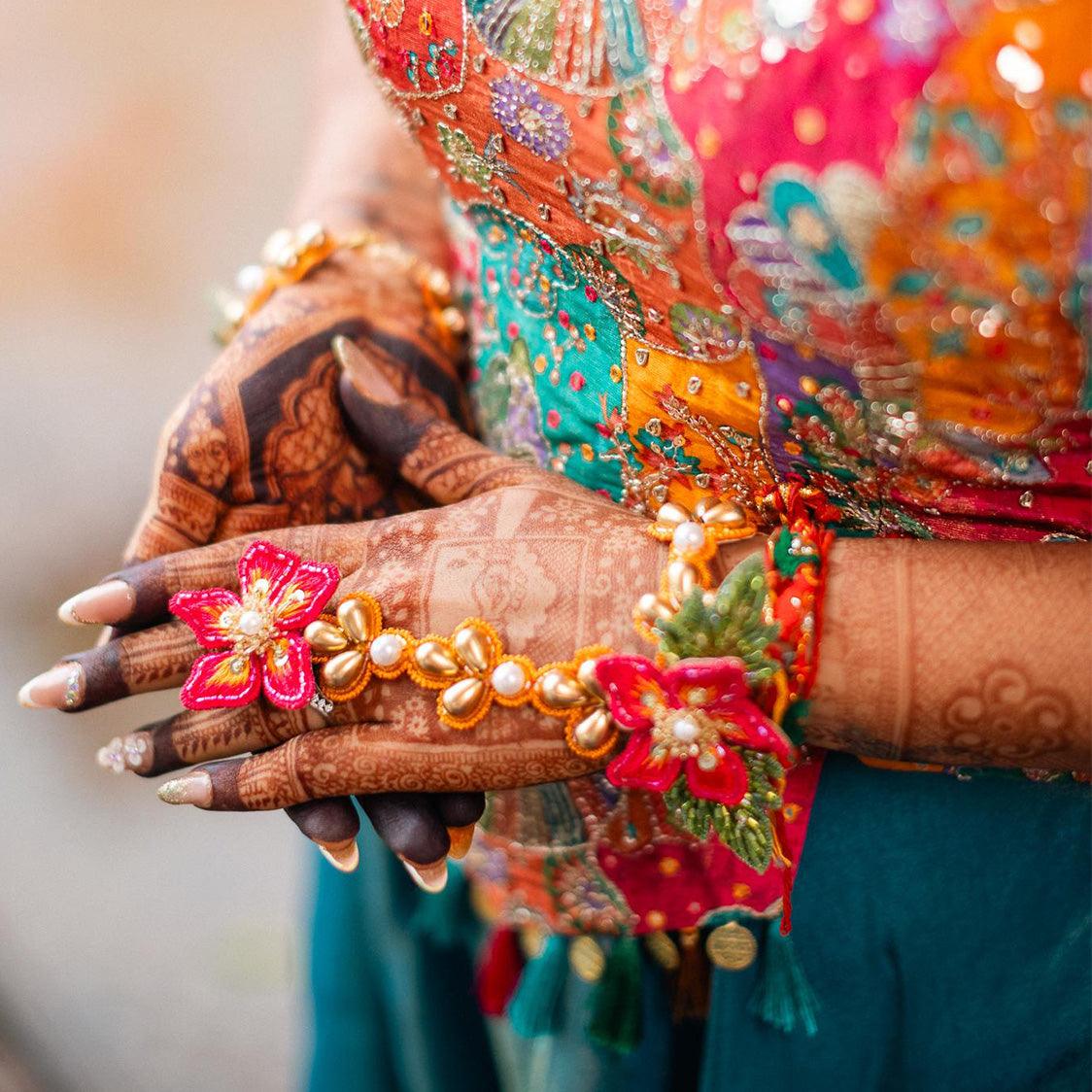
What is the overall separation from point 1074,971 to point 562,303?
2.11ft

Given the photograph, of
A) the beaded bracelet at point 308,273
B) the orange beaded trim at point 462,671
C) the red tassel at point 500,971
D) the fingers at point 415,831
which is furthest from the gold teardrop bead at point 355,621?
the red tassel at point 500,971

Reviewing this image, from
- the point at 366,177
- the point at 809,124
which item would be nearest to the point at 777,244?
the point at 809,124

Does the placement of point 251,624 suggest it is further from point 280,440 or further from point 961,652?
point 961,652

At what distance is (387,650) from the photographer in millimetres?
646

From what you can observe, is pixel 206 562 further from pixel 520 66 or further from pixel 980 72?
pixel 980 72

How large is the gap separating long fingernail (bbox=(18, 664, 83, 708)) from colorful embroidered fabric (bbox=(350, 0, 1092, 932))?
36 cm

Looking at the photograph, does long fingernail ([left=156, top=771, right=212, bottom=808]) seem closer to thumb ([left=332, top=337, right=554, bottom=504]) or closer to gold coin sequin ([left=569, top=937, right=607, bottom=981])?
thumb ([left=332, top=337, right=554, bottom=504])

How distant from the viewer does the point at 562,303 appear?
0.72 meters

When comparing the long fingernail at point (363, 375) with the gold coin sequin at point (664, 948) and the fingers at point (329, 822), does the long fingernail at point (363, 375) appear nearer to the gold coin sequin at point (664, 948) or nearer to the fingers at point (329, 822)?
the fingers at point (329, 822)

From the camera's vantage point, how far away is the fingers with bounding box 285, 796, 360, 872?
681 millimetres

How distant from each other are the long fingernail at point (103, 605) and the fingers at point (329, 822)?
0.59 feet

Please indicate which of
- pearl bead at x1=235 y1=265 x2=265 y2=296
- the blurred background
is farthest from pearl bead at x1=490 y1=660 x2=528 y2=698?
the blurred background

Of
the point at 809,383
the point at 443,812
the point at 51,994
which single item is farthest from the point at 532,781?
the point at 51,994

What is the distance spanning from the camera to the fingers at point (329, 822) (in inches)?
26.8
